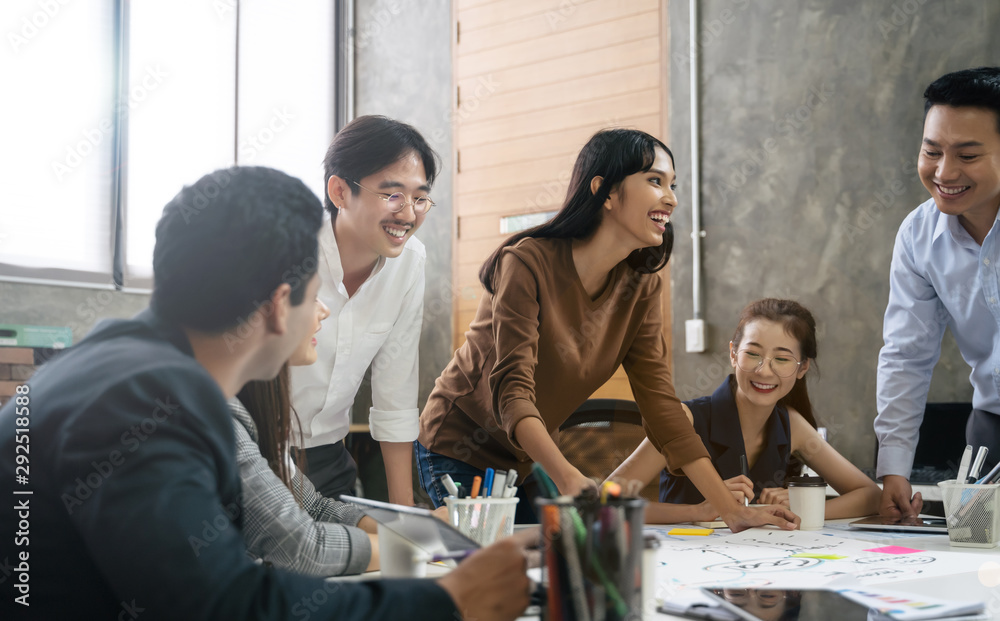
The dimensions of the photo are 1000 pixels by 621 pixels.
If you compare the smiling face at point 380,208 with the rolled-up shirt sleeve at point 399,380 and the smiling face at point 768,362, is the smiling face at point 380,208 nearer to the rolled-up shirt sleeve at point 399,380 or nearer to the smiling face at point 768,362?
the rolled-up shirt sleeve at point 399,380

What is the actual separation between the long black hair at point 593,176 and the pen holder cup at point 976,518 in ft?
2.43

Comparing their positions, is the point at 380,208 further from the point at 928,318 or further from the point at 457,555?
the point at 928,318

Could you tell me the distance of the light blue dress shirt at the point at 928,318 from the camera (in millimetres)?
1812

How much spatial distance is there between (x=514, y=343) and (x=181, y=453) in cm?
97

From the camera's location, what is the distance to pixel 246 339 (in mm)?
739

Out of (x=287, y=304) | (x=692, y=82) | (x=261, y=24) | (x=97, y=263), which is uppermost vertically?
(x=261, y=24)

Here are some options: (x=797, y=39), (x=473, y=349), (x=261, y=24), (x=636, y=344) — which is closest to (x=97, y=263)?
(x=261, y=24)

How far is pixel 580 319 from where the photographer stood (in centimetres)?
172

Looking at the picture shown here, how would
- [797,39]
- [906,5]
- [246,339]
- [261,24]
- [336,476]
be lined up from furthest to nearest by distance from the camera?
[261,24] < [797,39] < [906,5] < [336,476] < [246,339]

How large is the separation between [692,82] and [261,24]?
2361mm

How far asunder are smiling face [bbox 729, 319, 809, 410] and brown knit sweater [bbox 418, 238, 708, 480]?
37 cm

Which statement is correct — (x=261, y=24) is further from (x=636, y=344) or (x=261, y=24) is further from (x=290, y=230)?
(x=290, y=230)

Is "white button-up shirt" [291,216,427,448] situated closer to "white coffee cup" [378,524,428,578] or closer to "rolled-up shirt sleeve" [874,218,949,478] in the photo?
"white coffee cup" [378,524,428,578]

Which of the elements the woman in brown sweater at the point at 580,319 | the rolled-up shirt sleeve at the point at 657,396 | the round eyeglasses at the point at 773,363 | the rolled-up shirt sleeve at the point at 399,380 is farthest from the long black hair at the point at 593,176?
the round eyeglasses at the point at 773,363
